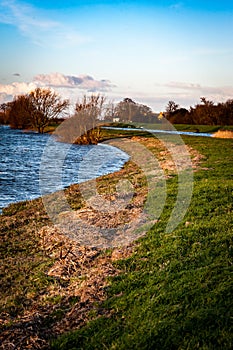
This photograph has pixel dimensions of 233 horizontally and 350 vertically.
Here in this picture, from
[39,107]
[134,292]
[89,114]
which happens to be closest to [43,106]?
[39,107]

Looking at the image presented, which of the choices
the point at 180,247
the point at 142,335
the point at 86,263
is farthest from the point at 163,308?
the point at 86,263

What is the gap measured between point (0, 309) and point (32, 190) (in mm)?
9295

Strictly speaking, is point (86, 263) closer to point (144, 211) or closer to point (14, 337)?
point (14, 337)

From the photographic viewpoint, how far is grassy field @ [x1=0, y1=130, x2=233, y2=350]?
14.9ft

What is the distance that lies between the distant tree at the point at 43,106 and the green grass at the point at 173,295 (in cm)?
4325

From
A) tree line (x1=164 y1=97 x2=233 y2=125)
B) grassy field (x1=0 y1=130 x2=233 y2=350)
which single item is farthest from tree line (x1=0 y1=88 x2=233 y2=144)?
grassy field (x1=0 y1=130 x2=233 y2=350)

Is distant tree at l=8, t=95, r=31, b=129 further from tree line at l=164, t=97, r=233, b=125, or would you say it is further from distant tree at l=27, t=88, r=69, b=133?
tree line at l=164, t=97, r=233, b=125

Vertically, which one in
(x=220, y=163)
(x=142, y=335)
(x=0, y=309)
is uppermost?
(x=220, y=163)

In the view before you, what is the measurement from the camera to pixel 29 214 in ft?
35.9

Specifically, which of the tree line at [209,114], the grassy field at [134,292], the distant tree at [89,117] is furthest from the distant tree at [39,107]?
the grassy field at [134,292]

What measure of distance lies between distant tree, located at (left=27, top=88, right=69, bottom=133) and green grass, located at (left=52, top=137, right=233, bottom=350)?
4325 cm

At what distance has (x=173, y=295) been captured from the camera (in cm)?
531

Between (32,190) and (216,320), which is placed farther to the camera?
(32,190)

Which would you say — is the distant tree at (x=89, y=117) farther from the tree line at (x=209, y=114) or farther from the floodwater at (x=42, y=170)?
the tree line at (x=209, y=114)
